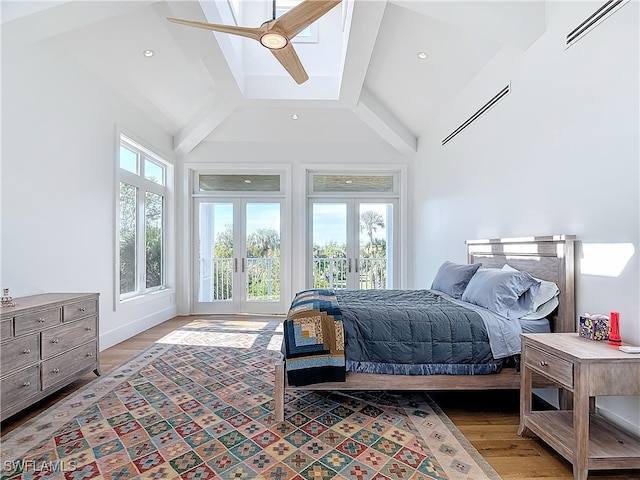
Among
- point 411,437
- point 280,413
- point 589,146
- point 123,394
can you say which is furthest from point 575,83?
point 123,394

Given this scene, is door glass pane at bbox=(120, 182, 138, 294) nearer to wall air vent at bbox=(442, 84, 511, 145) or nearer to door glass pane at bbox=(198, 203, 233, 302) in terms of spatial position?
door glass pane at bbox=(198, 203, 233, 302)

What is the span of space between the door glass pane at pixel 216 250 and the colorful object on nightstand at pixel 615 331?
16.9 ft

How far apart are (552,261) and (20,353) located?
3619 mm

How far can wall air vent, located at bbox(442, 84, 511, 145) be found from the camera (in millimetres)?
3177

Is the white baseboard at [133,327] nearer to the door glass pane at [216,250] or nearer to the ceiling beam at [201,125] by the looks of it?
the door glass pane at [216,250]

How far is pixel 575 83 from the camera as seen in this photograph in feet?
7.72

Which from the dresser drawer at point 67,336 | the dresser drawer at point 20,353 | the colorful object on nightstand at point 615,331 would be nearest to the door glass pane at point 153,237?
the dresser drawer at point 67,336

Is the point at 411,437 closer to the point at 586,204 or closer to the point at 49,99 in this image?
the point at 586,204

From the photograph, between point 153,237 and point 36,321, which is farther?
point 153,237

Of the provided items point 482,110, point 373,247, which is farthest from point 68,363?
point 373,247

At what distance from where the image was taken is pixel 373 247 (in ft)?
19.8

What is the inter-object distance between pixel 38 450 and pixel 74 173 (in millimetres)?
2500

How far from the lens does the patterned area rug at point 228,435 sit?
1773 millimetres

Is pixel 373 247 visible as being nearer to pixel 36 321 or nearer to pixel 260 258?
pixel 260 258
